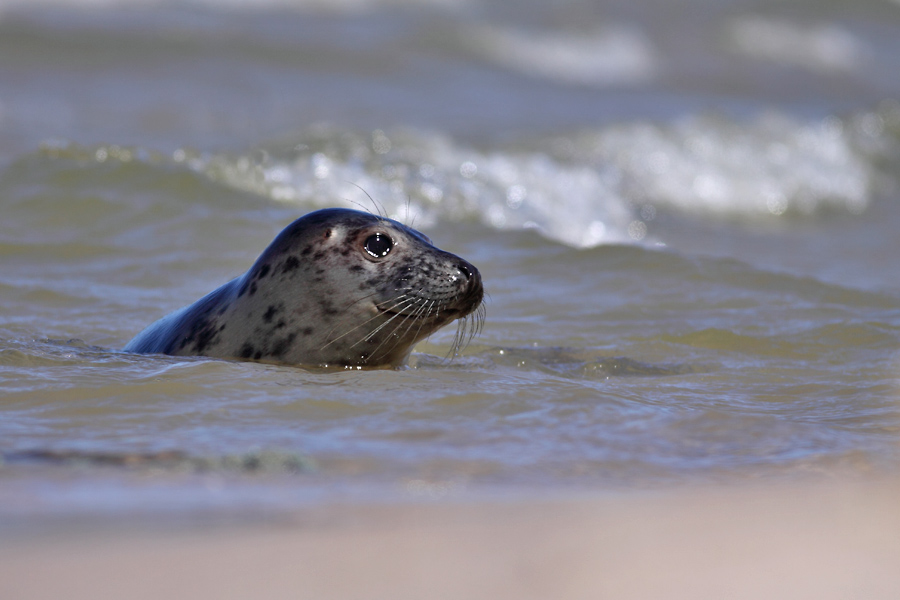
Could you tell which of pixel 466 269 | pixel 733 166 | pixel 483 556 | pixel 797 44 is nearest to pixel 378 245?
pixel 466 269

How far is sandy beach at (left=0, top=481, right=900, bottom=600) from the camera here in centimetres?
218

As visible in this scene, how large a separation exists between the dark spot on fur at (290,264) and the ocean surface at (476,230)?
0.43 meters

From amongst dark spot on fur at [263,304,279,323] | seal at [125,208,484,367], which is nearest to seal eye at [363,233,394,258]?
seal at [125,208,484,367]

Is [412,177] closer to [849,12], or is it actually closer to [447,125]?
[447,125]

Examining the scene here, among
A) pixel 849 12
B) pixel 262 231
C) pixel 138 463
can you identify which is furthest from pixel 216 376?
pixel 849 12

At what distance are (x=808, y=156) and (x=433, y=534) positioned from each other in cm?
1325

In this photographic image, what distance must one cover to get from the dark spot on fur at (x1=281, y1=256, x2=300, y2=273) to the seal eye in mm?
283

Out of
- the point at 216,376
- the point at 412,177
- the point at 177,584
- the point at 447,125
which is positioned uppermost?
the point at 447,125

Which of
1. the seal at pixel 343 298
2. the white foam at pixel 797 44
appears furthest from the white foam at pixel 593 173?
the white foam at pixel 797 44

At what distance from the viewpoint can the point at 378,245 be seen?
4629 mm

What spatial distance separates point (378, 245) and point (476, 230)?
460cm

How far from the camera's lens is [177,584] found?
2.14m

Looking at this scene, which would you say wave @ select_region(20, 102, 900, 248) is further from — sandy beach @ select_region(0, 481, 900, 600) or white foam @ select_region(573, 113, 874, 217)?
sandy beach @ select_region(0, 481, 900, 600)

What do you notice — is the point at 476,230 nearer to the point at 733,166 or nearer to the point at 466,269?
the point at 466,269
